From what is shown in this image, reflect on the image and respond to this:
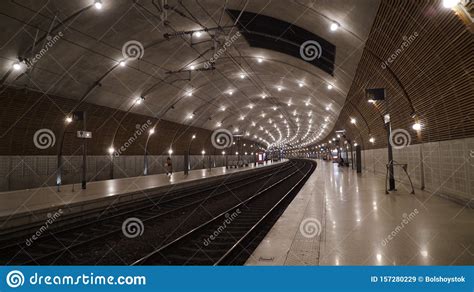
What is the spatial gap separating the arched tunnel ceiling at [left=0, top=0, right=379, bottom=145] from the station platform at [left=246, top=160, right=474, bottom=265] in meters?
6.30

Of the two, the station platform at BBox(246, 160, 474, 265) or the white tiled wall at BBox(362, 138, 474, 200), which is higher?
the white tiled wall at BBox(362, 138, 474, 200)

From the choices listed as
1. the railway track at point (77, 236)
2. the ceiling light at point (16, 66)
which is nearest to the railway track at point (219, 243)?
the railway track at point (77, 236)

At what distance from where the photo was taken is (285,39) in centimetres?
1700

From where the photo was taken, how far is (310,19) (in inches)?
544

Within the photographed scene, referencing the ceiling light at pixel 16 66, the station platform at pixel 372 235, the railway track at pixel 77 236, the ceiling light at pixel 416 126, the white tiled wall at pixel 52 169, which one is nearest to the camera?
the station platform at pixel 372 235

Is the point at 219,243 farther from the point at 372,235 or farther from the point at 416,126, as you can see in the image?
the point at 416,126

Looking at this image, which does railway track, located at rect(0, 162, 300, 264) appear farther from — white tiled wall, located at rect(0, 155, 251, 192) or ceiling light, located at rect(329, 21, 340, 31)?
ceiling light, located at rect(329, 21, 340, 31)

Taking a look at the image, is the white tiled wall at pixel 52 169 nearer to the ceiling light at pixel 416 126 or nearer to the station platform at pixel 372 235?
the station platform at pixel 372 235

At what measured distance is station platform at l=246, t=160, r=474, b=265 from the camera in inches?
190

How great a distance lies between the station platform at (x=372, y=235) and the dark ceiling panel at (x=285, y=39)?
926cm

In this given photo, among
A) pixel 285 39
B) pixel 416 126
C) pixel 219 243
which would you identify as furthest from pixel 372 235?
pixel 285 39

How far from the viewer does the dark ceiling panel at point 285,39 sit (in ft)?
51.9

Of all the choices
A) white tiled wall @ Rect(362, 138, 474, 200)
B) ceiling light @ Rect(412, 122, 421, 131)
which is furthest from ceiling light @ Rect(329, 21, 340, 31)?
white tiled wall @ Rect(362, 138, 474, 200)

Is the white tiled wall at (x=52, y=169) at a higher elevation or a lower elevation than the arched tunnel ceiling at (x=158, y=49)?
lower
